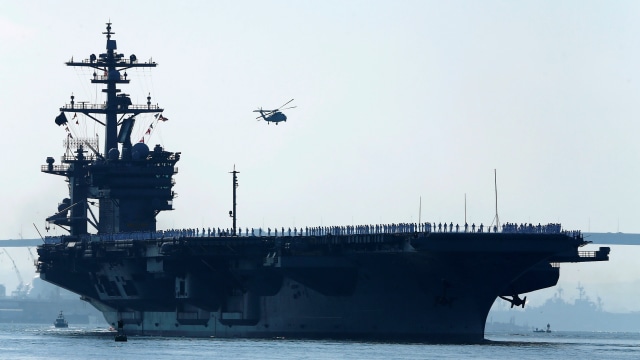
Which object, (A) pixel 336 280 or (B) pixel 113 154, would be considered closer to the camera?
(A) pixel 336 280

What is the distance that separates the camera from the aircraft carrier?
6494 cm

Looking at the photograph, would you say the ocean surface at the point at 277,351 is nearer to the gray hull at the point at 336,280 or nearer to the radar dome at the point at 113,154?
the gray hull at the point at 336,280

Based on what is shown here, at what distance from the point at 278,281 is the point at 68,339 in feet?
47.1

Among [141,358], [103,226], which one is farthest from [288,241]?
[103,226]

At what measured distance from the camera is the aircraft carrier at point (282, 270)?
64.9 metres

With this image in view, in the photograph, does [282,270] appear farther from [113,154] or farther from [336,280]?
[113,154]

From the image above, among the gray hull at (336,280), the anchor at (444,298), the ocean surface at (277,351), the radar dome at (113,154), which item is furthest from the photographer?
the radar dome at (113,154)

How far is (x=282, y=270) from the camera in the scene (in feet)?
228

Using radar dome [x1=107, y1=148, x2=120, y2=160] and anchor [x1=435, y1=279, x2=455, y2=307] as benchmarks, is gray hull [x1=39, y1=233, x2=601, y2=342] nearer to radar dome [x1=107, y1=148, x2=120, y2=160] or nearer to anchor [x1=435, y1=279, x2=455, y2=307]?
anchor [x1=435, y1=279, x2=455, y2=307]

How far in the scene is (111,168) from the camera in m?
83.5

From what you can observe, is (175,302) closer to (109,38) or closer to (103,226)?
(103,226)

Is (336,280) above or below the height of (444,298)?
above

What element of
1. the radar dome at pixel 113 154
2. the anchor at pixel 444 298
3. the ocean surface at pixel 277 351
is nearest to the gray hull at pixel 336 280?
the anchor at pixel 444 298

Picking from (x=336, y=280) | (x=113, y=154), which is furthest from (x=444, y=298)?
(x=113, y=154)
